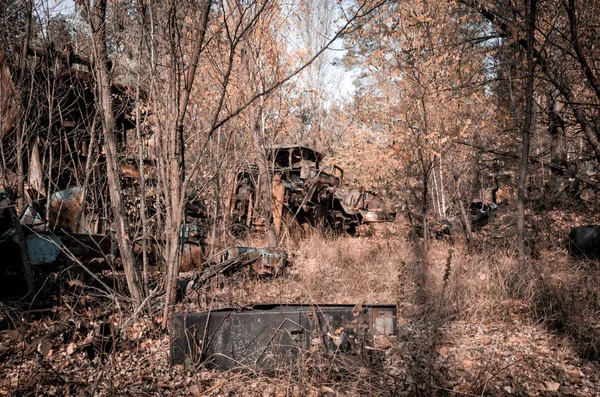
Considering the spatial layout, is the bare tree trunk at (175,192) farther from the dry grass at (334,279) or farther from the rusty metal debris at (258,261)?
the rusty metal debris at (258,261)

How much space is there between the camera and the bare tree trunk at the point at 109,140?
13.0 ft

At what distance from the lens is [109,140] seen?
4.00 m

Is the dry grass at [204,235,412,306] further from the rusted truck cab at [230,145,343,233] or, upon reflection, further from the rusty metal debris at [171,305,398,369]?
the rusted truck cab at [230,145,343,233]

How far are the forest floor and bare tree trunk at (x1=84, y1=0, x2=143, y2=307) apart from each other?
14.1 inches

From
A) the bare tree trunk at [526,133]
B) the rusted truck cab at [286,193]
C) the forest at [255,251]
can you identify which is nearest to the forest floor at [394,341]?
the forest at [255,251]

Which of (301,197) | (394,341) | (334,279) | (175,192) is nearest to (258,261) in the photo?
(334,279)

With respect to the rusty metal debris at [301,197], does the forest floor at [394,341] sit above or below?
below

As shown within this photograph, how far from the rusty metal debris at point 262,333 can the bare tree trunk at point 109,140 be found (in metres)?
1.00

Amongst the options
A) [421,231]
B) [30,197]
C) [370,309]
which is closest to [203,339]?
[370,309]

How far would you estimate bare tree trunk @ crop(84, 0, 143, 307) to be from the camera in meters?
3.95

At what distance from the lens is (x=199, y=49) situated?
3.55 metres

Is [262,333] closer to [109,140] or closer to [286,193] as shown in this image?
[109,140]

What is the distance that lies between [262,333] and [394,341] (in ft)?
3.84

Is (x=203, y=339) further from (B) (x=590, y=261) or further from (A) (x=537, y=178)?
(A) (x=537, y=178)
